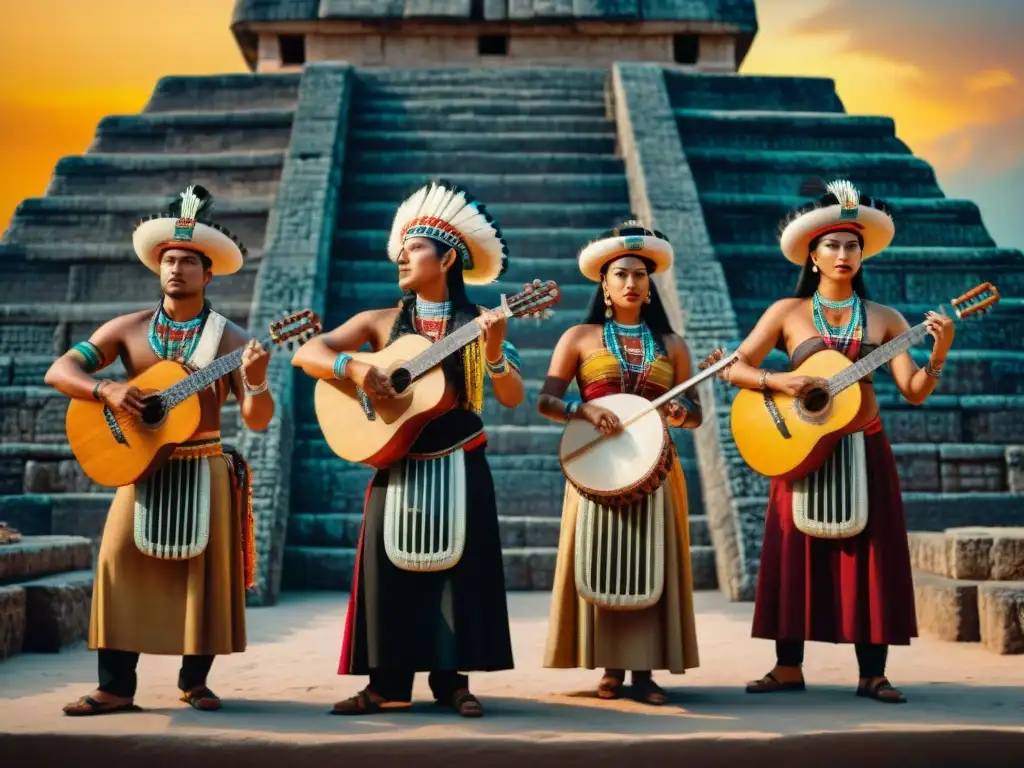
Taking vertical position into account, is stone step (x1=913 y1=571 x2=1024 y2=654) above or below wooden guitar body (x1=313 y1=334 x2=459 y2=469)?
below

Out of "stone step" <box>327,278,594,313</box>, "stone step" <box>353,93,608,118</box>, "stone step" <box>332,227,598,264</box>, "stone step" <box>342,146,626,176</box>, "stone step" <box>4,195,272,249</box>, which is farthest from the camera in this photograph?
"stone step" <box>353,93,608,118</box>

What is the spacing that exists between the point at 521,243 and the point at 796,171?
257cm

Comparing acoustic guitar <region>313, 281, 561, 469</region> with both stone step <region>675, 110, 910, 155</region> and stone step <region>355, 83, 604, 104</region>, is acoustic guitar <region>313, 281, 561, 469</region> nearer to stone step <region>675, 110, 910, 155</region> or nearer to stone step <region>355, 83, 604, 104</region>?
stone step <region>675, 110, 910, 155</region>

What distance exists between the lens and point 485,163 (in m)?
11.5

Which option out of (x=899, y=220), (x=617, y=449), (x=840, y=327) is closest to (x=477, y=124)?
(x=899, y=220)

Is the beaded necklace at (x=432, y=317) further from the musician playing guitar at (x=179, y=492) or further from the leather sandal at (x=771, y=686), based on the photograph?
the leather sandal at (x=771, y=686)

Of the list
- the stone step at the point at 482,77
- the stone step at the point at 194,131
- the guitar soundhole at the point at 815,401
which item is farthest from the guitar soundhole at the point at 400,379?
the stone step at the point at 482,77

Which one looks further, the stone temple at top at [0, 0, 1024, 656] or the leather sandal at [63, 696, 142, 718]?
the stone temple at top at [0, 0, 1024, 656]

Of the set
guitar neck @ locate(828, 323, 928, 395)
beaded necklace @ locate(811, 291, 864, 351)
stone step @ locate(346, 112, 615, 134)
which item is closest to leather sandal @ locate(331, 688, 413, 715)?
guitar neck @ locate(828, 323, 928, 395)

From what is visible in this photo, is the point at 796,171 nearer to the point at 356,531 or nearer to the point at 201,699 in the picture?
the point at 356,531

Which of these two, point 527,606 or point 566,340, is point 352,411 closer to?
point 566,340

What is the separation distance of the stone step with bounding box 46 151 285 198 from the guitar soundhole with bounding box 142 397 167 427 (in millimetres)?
6689

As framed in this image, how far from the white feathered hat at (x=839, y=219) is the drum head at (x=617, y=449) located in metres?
0.97

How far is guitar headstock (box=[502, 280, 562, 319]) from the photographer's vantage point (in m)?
4.66
